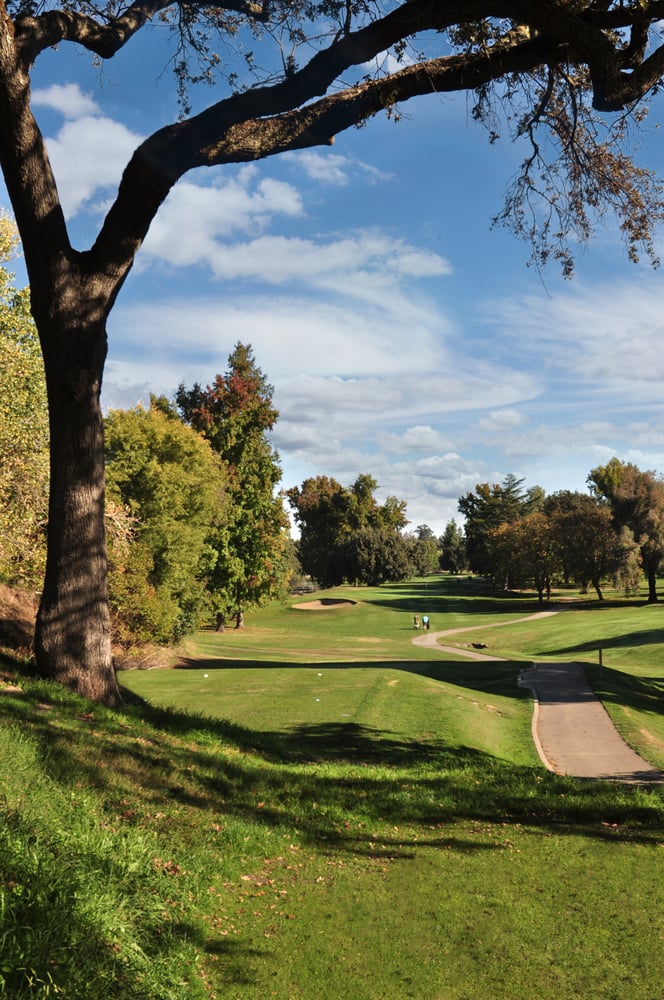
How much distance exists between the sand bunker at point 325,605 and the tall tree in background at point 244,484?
20.7 metres

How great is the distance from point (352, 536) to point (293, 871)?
3327 inches

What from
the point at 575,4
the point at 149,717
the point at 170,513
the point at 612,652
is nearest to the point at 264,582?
the point at 170,513

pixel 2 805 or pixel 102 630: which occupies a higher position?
pixel 102 630

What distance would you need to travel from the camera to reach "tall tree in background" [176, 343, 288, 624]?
46.3 metres

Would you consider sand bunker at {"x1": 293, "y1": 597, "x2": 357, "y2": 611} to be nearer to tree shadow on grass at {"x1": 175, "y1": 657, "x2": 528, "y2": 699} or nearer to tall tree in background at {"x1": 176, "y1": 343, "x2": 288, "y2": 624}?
tall tree in background at {"x1": 176, "y1": 343, "x2": 288, "y2": 624}

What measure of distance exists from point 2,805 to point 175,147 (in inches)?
292

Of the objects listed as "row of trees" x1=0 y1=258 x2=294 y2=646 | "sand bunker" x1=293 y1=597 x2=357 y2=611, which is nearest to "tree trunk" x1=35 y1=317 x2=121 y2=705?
"row of trees" x1=0 y1=258 x2=294 y2=646

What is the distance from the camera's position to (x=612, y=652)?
4088 centimetres

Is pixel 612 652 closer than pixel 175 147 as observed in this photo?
No

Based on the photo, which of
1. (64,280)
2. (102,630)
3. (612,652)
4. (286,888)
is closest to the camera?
(286,888)

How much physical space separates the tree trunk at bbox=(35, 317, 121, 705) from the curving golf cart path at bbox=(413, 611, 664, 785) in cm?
994

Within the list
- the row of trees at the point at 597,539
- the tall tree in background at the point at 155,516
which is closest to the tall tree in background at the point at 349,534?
the row of trees at the point at 597,539

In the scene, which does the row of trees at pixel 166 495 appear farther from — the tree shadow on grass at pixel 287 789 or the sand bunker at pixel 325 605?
the sand bunker at pixel 325 605

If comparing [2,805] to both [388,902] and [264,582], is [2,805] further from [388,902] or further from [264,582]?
[264,582]
